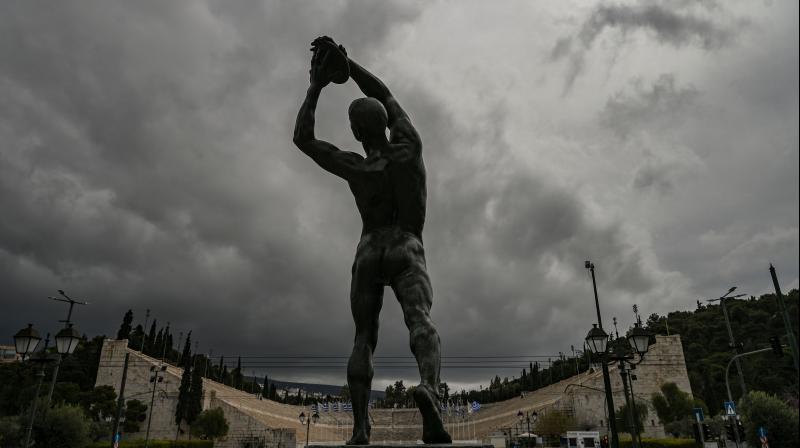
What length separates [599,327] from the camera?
11391mm

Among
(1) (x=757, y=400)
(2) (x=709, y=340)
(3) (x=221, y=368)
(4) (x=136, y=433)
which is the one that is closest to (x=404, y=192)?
(1) (x=757, y=400)

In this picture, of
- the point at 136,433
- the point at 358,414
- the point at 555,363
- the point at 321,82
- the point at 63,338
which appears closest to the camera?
the point at 358,414

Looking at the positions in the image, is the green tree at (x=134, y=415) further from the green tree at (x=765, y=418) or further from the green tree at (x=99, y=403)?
the green tree at (x=765, y=418)

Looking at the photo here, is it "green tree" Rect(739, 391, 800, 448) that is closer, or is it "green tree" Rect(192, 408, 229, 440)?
"green tree" Rect(739, 391, 800, 448)

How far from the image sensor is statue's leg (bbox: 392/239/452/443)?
2.88 metres

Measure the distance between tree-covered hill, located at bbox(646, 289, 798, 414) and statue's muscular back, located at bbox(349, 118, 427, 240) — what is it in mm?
33708

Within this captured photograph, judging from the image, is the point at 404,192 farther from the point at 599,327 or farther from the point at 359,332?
the point at 599,327

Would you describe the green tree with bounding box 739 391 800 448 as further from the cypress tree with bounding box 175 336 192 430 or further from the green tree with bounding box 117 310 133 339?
the green tree with bounding box 117 310 133 339

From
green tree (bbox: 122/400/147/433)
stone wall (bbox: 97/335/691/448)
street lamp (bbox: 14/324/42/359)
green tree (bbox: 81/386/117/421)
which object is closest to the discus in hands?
street lamp (bbox: 14/324/42/359)

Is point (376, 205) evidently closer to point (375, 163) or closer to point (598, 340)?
point (375, 163)

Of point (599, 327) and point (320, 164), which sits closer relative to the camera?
point (320, 164)

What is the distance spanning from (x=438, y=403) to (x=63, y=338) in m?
11.3

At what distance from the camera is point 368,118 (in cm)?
378

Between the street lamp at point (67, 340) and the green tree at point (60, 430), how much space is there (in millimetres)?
16226
